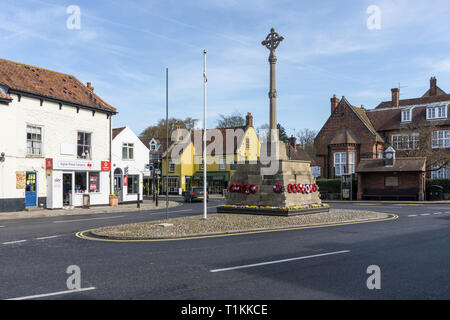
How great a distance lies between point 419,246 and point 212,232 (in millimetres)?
6081

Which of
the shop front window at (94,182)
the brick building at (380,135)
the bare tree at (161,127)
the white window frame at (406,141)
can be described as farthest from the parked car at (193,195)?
the bare tree at (161,127)

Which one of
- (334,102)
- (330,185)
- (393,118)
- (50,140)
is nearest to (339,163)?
(330,185)

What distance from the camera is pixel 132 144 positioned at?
34938 millimetres

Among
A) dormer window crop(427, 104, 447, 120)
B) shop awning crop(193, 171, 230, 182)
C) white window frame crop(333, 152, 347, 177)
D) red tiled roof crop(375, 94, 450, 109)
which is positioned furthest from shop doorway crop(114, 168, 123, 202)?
red tiled roof crop(375, 94, 450, 109)

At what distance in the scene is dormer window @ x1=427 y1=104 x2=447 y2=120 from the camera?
146 feet

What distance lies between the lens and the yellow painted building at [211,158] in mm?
52781

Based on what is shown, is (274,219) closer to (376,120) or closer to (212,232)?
(212,232)

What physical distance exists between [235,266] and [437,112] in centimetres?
4497

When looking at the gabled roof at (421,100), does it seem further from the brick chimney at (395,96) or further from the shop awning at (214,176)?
the shop awning at (214,176)

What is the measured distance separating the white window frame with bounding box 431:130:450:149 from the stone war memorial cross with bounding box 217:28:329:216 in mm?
30234

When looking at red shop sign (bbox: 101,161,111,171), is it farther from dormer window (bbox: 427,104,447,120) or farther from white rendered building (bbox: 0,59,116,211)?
dormer window (bbox: 427,104,447,120)

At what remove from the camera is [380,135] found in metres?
47.7
